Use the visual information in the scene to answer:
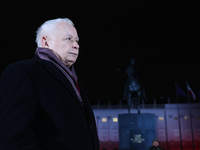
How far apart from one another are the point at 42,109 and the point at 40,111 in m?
0.02

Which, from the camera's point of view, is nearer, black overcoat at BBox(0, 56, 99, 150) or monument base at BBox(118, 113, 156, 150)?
black overcoat at BBox(0, 56, 99, 150)

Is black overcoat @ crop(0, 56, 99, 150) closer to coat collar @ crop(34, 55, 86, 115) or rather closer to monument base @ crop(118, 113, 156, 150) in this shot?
coat collar @ crop(34, 55, 86, 115)

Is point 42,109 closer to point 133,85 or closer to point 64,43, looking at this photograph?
point 64,43

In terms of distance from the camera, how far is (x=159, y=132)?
47.8 m

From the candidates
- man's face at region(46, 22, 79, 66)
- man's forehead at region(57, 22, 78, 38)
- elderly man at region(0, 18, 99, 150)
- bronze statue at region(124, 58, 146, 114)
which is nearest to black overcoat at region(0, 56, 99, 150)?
elderly man at region(0, 18, 99, 150)

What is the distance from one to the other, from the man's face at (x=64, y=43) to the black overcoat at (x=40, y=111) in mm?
220

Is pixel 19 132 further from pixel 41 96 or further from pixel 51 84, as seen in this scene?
pixel 51 84

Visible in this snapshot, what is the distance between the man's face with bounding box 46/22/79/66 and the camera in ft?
6.81

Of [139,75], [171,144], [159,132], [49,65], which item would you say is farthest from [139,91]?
[159,132]

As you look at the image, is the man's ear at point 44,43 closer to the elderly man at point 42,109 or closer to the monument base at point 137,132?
the elderly man at point 42,109

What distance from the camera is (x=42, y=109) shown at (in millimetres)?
1733

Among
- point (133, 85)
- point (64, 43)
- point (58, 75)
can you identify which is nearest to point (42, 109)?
point (58, 75)

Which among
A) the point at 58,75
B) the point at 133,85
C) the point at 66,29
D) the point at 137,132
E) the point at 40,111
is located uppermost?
the point at 133,85

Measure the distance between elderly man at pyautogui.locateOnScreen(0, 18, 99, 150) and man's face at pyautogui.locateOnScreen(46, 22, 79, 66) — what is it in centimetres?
9
